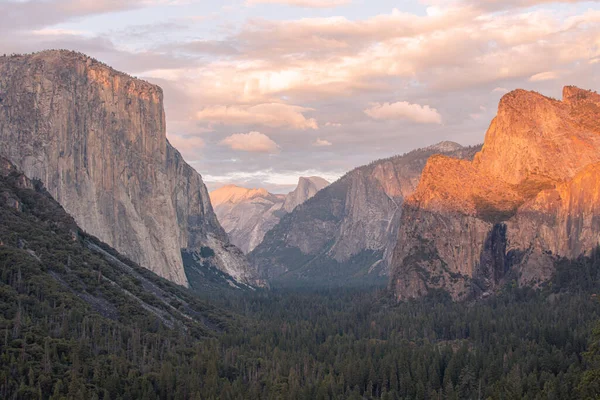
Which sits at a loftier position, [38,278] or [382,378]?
[38,278]

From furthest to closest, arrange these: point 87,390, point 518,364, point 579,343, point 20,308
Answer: point 579,343
point 518,364
point 20,308
point 87,390

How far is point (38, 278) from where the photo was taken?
18962cm

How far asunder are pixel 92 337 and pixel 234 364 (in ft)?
89.6

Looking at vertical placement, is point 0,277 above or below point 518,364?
above

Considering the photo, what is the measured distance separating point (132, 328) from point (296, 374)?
37012 millimetres

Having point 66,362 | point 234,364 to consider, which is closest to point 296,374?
point 234,364

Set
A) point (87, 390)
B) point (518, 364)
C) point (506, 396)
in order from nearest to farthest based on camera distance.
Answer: point (87, 390)
point (506, 396)
point (518, 364)

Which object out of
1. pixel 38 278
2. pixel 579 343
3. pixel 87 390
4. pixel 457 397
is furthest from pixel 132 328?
pixel 579 343

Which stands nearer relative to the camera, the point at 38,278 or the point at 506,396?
the point at 506,396

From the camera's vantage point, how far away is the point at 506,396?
517 ft

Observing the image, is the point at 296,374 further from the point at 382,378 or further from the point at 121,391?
the point at 121,391

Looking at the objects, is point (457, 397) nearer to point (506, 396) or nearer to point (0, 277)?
point (506, 396)

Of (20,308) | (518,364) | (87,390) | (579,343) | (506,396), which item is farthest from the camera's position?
(579,343)

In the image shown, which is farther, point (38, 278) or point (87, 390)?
point (38, 278)
